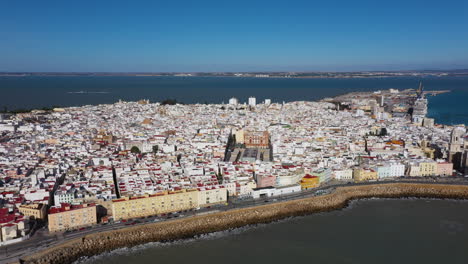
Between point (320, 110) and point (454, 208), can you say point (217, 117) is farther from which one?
point (454, 208)

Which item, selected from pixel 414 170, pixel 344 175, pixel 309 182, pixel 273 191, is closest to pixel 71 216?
pixel 273 191

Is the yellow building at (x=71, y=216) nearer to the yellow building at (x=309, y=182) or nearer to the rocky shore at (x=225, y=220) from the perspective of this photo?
the rocky shore at (x=225, y=220)

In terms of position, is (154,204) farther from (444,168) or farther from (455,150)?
(455,150)

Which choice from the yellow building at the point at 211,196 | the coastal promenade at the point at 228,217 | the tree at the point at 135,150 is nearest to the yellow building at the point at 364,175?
the coastal promenade at the point at 228,217

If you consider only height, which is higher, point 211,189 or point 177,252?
point 211,189

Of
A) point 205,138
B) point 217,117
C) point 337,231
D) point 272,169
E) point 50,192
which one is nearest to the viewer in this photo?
point 337,231

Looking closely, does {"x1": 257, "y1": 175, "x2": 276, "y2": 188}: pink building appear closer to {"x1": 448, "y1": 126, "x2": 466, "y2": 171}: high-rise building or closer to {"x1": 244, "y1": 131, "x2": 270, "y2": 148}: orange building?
{"x1": 244, "y1": 131, "x2": 270, "y2": 148}: orange building

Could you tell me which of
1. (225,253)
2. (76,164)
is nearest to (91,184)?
(76,164)
